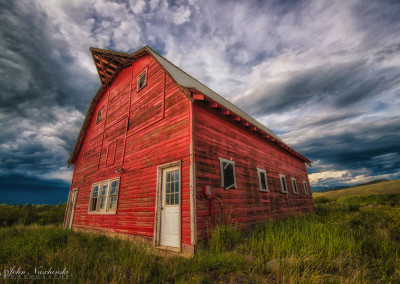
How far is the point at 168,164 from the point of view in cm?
680

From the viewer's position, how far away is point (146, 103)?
921 cm

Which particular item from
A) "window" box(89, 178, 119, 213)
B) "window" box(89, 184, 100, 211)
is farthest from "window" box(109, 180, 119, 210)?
"window" box(89, 184, 100, 211)

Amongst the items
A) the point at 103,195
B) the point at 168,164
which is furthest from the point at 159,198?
the point at 103,195

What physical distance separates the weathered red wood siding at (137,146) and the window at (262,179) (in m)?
5.29

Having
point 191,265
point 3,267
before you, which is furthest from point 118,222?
point 191,265

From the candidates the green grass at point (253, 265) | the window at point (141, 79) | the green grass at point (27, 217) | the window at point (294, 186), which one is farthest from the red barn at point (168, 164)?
the green grass at point (27, 217)

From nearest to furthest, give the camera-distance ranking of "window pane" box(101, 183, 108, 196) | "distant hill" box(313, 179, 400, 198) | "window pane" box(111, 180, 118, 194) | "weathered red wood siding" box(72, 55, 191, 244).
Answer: "weathered red wood siding" box(72, 55, 191, 244) → "window pane" box(111, 180, 118, 194) → "window pane" box(101, 183, 108, 196) → "distant hill" box(313, 179, 400, 198)

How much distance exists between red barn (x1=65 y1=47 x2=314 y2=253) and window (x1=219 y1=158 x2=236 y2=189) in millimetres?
41

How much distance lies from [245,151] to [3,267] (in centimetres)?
881

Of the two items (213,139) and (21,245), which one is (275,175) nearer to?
(213,139)

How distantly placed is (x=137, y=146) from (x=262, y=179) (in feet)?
22.9

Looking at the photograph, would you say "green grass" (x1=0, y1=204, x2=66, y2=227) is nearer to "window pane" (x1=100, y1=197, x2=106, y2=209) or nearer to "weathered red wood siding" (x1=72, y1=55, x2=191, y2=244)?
"weathered red wood siding" (x1=72, y1=55, x2=191, y2=244)

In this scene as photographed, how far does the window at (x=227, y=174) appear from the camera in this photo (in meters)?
7.11

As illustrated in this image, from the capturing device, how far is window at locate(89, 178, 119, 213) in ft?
30.9
